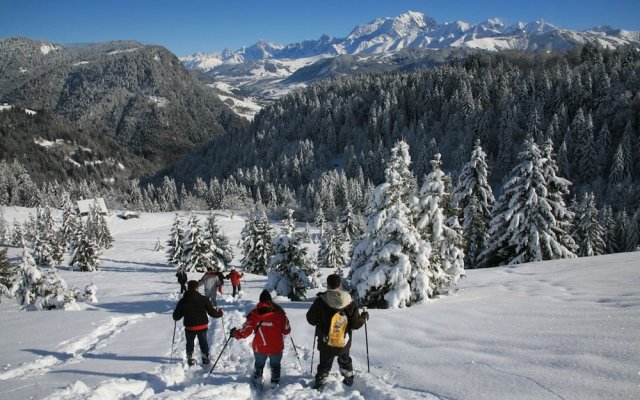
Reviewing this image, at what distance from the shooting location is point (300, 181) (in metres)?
163

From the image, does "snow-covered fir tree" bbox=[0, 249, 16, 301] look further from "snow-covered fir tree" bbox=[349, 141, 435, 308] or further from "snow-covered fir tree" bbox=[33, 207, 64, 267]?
"snow-covered fir tree" bbox=[33, 207, 64, 267]

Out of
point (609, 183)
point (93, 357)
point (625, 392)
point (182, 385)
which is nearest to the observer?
point (625, 392)

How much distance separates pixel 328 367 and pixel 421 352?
2.13 m

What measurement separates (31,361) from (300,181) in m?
154

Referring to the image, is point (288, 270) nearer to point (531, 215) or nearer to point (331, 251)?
point (531, 215)

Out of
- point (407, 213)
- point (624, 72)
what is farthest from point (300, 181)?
point (407, 213)

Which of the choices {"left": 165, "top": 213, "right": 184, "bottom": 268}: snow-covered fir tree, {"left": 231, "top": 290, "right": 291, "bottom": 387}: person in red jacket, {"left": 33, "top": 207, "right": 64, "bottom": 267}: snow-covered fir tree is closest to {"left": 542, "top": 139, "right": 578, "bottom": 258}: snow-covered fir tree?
{"left": 231, "top": 290, "right": 291, "bottom": 387}: person in red jacket

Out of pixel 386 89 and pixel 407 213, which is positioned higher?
pixel 386 89

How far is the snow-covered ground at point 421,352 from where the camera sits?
600 cm

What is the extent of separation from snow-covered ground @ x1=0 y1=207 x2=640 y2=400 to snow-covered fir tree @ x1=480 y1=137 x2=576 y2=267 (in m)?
8.64

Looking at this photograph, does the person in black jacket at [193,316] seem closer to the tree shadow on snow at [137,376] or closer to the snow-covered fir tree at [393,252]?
the tree shadow on snow at [137,376]

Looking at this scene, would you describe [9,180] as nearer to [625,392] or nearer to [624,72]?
[625,392]

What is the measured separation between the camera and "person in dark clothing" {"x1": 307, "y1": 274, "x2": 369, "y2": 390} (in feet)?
21.7

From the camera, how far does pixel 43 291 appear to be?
66.5ft
